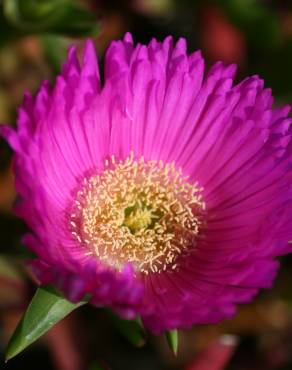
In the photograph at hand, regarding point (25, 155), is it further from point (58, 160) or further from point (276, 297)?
point (276, 297)

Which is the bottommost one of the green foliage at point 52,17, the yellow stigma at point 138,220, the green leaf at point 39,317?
the green leaf at point 39,317

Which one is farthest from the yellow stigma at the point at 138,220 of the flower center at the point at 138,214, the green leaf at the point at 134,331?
the green leaf at the point at 134,331

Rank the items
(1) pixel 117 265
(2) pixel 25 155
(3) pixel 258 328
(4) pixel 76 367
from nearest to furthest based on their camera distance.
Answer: (2) pixel 25 155
(1) pixel 117 265
(4) pixel 76 367
(3) pixel 258 328

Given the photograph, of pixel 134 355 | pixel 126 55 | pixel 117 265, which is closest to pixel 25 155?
pixel 126 55

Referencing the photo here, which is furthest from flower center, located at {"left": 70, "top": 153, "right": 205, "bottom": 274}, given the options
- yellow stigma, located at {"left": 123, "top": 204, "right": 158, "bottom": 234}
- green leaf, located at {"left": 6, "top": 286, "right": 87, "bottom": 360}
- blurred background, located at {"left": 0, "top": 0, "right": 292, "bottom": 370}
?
green leaf, located at {"left": 6, "top": 286, "right": 87, "bottom": 360}

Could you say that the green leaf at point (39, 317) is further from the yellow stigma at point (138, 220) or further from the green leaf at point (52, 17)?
the green leaf at point (52, 17)

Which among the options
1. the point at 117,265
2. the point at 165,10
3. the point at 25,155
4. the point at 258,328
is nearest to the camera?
the point at 25,155
